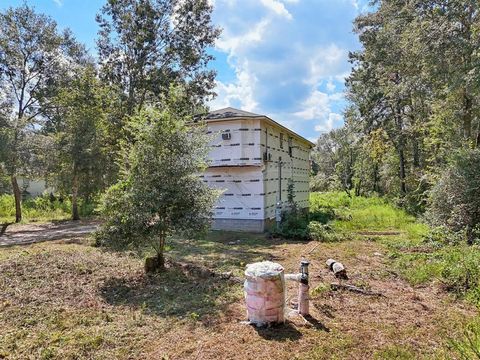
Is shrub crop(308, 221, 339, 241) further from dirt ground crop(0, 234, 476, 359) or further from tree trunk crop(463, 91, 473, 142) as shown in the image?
tree trunk crop(463, 91, 473, 142)

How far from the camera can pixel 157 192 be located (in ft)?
19.8

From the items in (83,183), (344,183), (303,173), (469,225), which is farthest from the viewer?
(344,183)

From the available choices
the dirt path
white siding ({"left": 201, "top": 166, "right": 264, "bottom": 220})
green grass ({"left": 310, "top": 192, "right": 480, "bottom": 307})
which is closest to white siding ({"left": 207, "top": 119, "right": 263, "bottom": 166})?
white siding ({"left": 201, "top": 166, "right": 264, "bottom": 220})

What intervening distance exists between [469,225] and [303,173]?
34.7ft

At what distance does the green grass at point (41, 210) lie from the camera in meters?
16.4

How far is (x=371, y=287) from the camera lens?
550cm

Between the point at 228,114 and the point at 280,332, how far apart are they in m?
10.1

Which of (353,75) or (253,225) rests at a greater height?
(353,75)

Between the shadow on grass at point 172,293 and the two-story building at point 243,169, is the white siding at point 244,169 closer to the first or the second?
the two-story building at point 243,169

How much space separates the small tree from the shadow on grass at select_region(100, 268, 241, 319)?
23.6 inches

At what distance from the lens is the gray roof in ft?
39.9

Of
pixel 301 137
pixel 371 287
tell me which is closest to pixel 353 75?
pixel 301 137

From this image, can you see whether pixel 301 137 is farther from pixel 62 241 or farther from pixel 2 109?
pixel 2 109

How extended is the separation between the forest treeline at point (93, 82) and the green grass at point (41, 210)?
1202 millimetres
